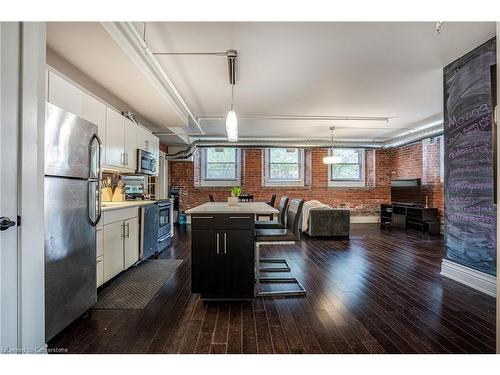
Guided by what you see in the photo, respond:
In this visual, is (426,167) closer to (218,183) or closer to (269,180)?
(269,180)

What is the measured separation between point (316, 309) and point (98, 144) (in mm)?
2327

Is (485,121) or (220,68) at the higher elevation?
(220,68)

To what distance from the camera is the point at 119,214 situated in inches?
126

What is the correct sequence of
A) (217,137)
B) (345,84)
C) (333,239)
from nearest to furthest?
(345,84)
(333,239)
(217,137)

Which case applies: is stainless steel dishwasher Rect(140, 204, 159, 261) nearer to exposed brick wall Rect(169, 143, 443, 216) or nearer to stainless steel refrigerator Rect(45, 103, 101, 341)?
stainless steel refrigerator Rect(45, 103, 101, 341)

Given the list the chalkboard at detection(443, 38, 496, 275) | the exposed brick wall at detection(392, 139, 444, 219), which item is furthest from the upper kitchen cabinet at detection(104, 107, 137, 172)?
the exposed brick wall at detection(392, 139, 444, 219)

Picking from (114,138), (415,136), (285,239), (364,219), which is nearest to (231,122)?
(285,239)

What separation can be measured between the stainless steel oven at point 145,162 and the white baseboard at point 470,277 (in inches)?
168

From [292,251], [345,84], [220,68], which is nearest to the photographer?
[220,68]

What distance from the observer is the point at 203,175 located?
27.9ft

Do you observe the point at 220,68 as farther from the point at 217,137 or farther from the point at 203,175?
the point at 203,175
